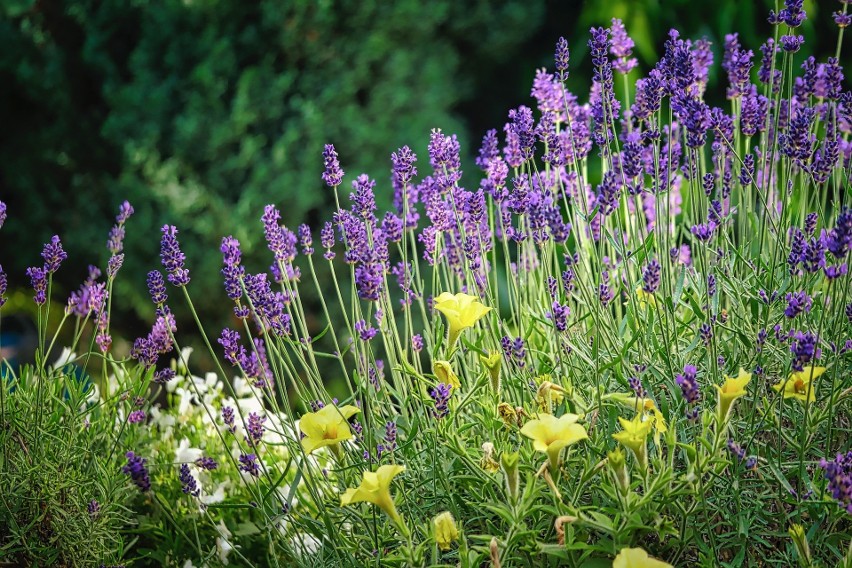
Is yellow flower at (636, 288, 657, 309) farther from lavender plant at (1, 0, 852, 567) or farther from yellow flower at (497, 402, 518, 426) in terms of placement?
yellow flower at (497, 402, 518, 426)

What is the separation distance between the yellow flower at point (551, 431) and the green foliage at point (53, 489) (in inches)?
42.7

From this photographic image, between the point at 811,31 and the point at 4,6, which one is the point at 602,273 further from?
the point at 4,6

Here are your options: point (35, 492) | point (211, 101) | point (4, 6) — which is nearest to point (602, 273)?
point (35, 492)

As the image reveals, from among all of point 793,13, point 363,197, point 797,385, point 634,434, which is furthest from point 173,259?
point 793,13

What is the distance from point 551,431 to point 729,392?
293 millimetres

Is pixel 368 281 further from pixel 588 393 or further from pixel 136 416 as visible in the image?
pixel 136 416

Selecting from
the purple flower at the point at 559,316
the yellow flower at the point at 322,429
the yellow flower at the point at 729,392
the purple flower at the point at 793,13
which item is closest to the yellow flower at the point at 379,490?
the yellow flower at the point at 322,429

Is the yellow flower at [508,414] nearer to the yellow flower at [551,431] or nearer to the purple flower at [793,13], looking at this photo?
the yellow flower at [551,431]

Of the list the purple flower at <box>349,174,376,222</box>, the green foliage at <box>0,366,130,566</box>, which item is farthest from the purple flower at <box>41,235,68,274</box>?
the purple flower at <box>349,174,376,222</box>

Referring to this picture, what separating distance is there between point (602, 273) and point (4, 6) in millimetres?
3622

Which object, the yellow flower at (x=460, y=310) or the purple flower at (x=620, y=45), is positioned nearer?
Answer: the yellow flower at (x=460, y=310)

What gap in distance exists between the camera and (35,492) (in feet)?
6.97

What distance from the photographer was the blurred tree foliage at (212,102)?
14.2 ft

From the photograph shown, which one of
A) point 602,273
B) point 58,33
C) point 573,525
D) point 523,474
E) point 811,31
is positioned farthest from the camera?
point 58,33
